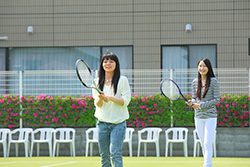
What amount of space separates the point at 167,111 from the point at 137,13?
3952 millimetres

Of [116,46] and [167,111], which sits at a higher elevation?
[116,46]

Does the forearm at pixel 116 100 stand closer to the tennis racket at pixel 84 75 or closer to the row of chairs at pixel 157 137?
the tennis racket at pixel 84 75

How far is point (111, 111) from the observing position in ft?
15.1

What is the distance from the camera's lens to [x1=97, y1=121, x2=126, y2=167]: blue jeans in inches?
177

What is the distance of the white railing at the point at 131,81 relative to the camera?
1055 cm

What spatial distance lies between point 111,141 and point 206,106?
73.3 inches

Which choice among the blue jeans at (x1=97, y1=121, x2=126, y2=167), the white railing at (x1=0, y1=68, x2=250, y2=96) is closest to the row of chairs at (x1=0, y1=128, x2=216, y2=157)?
the white railing at (x1=0, y1=68, x2=250, y2=96)

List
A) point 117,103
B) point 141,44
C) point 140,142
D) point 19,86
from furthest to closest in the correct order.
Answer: point 141,44 → point 19,86 → point 140,142 → point 117,103

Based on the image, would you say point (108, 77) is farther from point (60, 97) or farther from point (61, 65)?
point (61, 65)

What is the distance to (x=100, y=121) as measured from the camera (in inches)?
185

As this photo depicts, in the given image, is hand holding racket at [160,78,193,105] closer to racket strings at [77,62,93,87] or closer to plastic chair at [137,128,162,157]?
racket strings at [77,62,93,87]

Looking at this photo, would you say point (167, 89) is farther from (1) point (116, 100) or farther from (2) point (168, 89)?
(1) point (116, 100)

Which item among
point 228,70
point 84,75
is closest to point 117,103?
point 84,75

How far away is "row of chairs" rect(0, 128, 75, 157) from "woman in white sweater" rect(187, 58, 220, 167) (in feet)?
16.7
